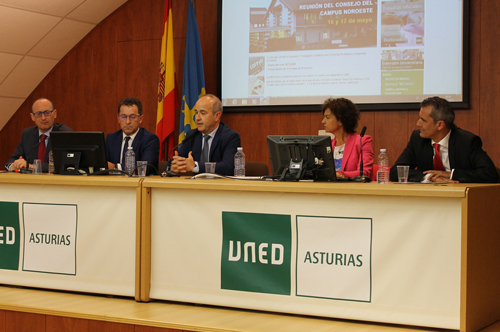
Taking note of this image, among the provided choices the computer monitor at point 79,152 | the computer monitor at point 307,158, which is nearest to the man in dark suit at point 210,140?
the computer monitor at point 79,152

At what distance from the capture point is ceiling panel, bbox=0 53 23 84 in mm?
5449

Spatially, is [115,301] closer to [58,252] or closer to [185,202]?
[58,252]

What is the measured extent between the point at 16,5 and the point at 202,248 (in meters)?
3.65

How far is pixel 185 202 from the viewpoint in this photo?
8.64 feet

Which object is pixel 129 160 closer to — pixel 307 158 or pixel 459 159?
pixel 307 158

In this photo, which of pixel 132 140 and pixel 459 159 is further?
pixel 132 140

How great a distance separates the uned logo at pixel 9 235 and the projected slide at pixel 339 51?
264 cm

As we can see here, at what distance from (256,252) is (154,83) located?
11.5 feet

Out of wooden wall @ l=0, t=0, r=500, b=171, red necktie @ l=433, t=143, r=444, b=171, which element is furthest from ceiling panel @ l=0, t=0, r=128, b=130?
red necktie @ l=433, t=143, r=444, b=171

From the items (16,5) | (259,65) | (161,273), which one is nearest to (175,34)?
(259,65)

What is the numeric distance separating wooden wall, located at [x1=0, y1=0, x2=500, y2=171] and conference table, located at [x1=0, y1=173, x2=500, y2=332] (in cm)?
231

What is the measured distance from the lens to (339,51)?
4.83 metres

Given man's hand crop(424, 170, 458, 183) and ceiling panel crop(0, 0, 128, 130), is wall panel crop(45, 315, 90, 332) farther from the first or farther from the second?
ceiling panel crop(0, 0, 128, 130)

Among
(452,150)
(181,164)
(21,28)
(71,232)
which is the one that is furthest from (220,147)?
(21,28)
